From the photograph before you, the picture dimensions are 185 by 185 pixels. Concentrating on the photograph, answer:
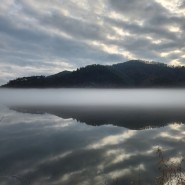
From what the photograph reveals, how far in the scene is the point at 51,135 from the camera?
1158 inches

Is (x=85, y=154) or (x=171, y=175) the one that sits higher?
(x=171, y=175)

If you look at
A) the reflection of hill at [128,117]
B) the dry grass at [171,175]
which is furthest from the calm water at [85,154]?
the reflection of hill at [128,117]

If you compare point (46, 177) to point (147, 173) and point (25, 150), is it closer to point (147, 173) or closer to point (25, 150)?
point (147, 173)

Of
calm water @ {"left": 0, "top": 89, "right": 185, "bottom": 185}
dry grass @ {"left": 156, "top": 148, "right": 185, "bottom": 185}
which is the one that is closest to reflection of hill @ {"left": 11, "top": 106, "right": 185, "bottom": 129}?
calm water @ {"left": 0, "top": 89, "right": 185, "bottom": 185}

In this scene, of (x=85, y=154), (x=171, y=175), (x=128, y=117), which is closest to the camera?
(x=171, y=175)

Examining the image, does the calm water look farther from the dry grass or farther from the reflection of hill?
the reflection of hill

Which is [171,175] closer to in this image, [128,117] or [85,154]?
[85,154]

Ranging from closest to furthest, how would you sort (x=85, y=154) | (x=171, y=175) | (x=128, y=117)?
1. (x=171, y=175)
2. (x=85, y=154)
3. (x=128, y=117)

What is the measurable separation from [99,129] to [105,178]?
18.4 metres

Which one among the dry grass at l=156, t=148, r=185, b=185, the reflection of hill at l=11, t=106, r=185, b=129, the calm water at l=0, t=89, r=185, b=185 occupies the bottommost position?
the calm water at l=0, t=89, r=185, b=185

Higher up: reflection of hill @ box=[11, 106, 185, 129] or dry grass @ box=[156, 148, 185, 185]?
dry grass @ box=[156, 148, 185, 185]

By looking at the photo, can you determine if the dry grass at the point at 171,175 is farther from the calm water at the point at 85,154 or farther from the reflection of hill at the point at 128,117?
the reflection of hill at the point at 128,117

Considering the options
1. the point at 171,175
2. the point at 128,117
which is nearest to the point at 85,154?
the point at 171,175

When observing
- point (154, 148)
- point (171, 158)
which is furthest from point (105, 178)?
point (154, 148)
